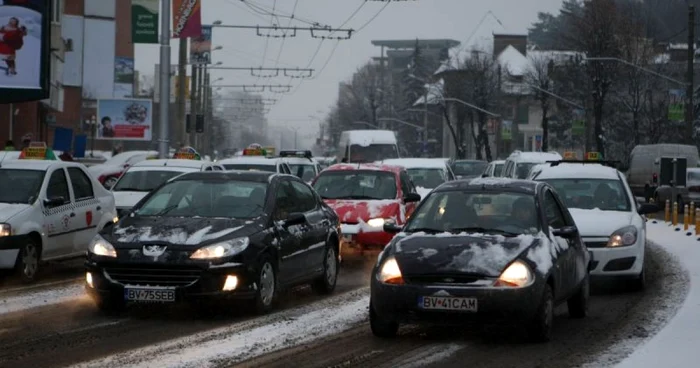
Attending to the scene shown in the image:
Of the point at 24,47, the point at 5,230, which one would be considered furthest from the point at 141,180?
the point at 24,47

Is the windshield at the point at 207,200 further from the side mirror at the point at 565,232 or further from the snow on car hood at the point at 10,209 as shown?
the side mirror at the point at 565,232

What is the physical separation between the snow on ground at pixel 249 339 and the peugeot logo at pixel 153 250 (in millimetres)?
1030

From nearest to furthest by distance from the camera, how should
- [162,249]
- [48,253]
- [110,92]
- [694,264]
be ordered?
[162,249] < [48,253] < [694,264] < [110,92]

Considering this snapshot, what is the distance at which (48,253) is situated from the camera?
53.6ft

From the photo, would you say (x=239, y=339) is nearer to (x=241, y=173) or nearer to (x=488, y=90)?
(x=241, y=173)

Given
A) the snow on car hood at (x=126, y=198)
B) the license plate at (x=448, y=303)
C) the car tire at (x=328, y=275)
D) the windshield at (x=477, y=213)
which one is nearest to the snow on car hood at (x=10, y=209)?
the car tire at (x=328, y=275)

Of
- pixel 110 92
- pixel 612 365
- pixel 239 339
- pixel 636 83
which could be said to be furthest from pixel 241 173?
pixel 110 92

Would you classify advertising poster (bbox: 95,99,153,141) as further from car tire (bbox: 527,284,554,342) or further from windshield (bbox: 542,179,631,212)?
car tire (bbox: 527,284,554,342)

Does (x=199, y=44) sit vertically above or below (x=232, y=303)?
above

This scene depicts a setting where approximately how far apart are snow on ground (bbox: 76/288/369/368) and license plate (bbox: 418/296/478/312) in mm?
1094

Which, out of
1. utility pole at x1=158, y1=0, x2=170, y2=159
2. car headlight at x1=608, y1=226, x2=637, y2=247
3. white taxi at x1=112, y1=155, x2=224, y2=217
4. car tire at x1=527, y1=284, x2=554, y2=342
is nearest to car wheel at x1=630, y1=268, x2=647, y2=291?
car headlight at x1=608, y1=226, x2=637, y2=247

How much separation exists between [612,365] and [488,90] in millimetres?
79972

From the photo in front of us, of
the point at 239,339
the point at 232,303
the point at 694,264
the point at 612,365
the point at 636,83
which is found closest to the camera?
the point at 612,365

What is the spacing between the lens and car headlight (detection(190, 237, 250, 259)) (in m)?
12.2
